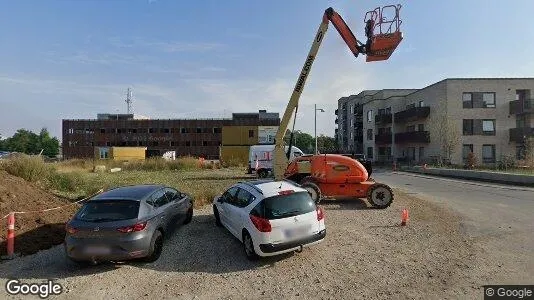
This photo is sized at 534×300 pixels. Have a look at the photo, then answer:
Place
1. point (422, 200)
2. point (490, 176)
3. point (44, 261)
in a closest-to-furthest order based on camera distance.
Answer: point (44, 261) < point (422, 200) < point (490, 176)

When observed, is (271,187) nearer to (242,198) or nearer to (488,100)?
(242,198)

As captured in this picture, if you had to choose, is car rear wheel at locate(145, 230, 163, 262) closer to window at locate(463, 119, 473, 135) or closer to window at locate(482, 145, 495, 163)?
window at locate(463, 119, 473, 135)

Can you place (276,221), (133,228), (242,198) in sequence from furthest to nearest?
(242,198), (276,221), (133,228)

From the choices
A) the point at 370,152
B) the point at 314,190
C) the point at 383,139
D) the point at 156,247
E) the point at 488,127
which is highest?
the point at 488,127

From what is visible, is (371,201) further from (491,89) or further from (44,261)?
(491,89)

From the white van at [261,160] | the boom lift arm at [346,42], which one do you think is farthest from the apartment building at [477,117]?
the boom lift arm at [346,42]

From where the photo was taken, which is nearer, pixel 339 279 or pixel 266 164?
pixel 339 279

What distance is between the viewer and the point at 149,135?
78000 millimetres

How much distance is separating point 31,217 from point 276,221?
728cm

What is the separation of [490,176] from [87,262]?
79.0 ft

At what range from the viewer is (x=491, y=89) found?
37.6 meters

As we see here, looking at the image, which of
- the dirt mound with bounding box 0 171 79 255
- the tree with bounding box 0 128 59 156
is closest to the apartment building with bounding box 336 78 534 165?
the dirt mound with bounding box 0 171 79 255

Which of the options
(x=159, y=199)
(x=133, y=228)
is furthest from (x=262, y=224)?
(x=159, y=199)

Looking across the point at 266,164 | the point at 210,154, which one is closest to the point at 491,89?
the point at 266,164
